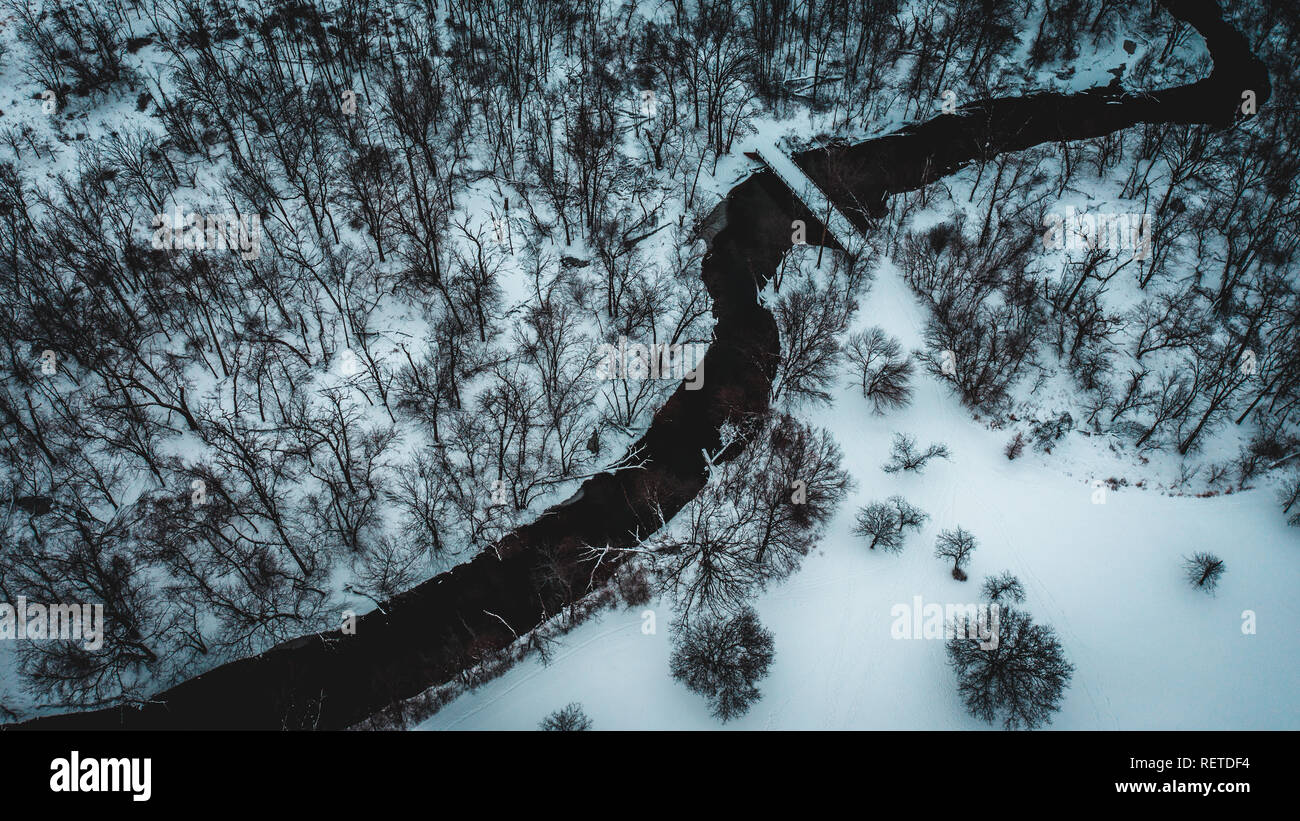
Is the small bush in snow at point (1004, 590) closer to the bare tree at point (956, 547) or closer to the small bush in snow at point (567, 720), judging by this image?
the bare tree at point (956, 547)

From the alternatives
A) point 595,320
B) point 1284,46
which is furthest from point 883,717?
point 1284,46

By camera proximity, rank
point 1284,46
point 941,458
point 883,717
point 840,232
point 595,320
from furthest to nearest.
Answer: point 1284,46, point 840,232, point 595,320, point 941,458, point 883,717

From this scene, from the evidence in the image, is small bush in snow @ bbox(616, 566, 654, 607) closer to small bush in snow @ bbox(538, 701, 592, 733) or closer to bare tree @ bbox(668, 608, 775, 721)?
bare tree @ bbox(668, 608, 775, 721)

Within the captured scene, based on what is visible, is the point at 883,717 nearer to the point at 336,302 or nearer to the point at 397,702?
the point at 397,702

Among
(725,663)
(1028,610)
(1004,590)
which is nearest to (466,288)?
(725,663)

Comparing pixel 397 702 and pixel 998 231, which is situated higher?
pixel 998 231
